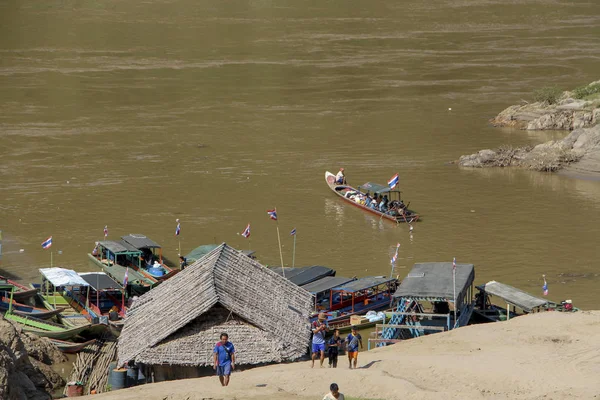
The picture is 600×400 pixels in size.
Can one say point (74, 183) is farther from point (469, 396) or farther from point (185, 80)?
point (469, 396)

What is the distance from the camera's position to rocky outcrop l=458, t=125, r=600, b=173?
38.6 meters

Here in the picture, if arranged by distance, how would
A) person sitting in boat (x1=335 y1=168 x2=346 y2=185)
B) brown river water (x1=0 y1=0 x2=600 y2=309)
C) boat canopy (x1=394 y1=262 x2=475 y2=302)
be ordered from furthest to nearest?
person sitting in boat (x1=335 y1=168 x2=346 y2=185) < brown river water (x1=0 y1=0 x2=600 y2=309) < boat canopy (x1=394 y1=262 x2=475 y2=302)

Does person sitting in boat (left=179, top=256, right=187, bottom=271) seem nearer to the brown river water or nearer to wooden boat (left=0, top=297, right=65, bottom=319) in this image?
the brown river water

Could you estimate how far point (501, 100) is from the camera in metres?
52.5

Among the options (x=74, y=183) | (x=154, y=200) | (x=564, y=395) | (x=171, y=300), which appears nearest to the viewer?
(x=564, y=395)

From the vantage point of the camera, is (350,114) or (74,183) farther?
(350,114)

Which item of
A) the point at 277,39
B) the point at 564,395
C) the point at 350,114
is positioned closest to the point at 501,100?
the point at 350,114

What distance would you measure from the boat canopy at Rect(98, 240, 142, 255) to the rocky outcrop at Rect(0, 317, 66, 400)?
6489mm

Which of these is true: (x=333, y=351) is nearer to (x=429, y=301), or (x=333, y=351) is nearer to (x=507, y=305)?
(x=429, y=301)

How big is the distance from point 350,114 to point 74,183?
16.7 meters

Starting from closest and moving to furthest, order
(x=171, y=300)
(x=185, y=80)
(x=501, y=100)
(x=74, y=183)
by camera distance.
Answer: (x=171, y=300), (x=74, y=183), (x=501, y=100), (x=185, y=80)

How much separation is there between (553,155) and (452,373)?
82.6 ft

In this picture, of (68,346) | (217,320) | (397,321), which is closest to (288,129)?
(397,321)

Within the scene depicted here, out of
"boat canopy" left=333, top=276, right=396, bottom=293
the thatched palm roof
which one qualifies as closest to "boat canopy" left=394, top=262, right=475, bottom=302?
"boat canopy" left=333, top=276, right=396, bottom=293
